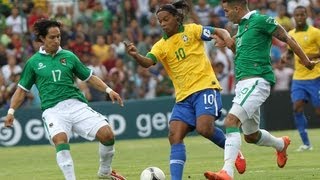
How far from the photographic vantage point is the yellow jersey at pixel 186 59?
536 inches

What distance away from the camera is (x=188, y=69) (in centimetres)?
1364

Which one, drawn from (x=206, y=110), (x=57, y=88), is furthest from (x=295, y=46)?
(x=57, y=88)

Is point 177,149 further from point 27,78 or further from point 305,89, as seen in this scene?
point 305,89

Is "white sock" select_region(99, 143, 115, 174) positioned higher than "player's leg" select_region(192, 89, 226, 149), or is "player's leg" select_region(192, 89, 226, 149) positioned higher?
"player's leg" select_region(192, 89, 226, 149)

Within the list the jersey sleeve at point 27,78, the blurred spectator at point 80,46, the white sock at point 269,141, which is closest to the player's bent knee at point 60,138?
the jersey sleeve at point 27,78

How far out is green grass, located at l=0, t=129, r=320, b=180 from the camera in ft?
51.1

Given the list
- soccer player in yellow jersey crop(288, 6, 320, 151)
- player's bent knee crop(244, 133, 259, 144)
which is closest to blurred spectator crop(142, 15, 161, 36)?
soccer player in yellow jersey crop(288, 6, 320, 151)

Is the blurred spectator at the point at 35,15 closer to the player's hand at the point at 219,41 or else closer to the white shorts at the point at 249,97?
the player's hand at the point at 219,41

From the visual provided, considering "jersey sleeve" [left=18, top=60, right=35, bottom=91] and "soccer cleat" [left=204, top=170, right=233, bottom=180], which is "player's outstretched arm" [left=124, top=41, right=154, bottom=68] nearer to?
"jersey sleeve" [left=18, top=60, right=35, bottom=91]

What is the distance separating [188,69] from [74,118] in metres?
1.76

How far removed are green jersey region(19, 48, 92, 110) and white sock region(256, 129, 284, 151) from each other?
8.87ft

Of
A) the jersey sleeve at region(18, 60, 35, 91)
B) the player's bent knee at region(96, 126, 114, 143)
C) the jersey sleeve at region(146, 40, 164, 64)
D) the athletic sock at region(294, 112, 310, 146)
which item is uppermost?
the jersey sleeve at region(146, 40, 164, 64)

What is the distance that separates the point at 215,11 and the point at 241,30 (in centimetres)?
1727

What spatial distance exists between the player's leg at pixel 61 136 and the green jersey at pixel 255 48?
99.4 inches
